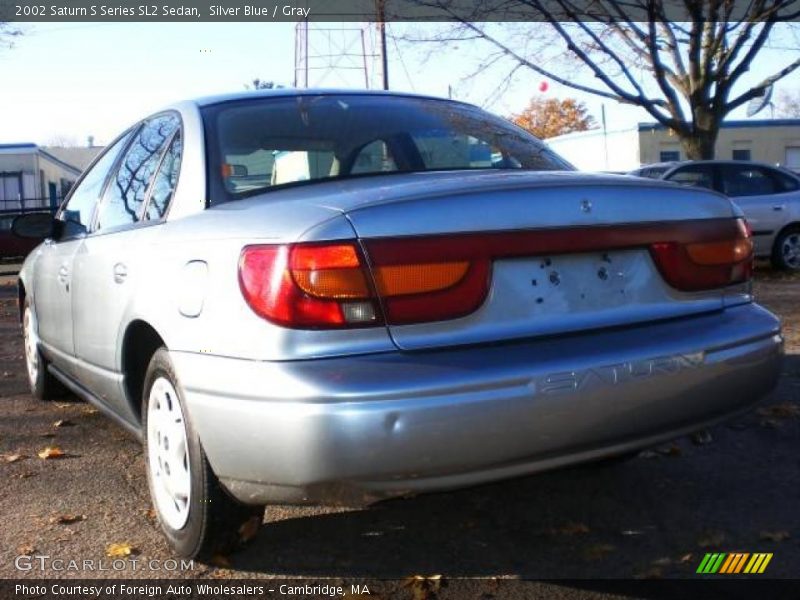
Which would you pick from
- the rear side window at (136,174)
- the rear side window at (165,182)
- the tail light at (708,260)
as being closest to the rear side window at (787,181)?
the tail light at (708,260)

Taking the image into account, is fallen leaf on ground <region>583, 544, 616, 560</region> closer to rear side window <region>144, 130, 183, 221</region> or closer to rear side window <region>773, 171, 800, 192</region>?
rear side window <region>144, 130, 183, 221</region>

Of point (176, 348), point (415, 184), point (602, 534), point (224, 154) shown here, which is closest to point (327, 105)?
point (224, 154)

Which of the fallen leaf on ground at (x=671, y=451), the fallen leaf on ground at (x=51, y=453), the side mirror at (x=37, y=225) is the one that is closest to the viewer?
the fallen leaf on ground at (x=671, y=451)

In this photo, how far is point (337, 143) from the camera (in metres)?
3.55

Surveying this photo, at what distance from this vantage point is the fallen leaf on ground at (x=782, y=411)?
15.7 feet

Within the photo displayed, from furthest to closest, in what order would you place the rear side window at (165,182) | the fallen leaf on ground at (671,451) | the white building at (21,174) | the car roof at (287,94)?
the white building at (21,174) → the fallen leaf on ground at (671,451) → the car roof at (287,94) → the rear side window at (165,182)

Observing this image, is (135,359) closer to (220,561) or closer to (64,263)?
(220,561)

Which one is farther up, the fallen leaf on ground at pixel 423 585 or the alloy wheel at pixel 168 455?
the alloy wheel at pixel 168 455

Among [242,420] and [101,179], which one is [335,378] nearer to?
[242,420]

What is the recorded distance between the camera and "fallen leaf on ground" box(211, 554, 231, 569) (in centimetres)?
301

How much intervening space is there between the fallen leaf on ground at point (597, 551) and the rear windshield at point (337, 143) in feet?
4.84

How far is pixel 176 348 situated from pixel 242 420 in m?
0.46

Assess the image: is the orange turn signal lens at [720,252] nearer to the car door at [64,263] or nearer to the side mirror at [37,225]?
the car door at [64,263]

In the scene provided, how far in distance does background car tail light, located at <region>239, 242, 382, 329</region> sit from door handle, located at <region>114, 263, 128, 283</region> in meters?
1.12
